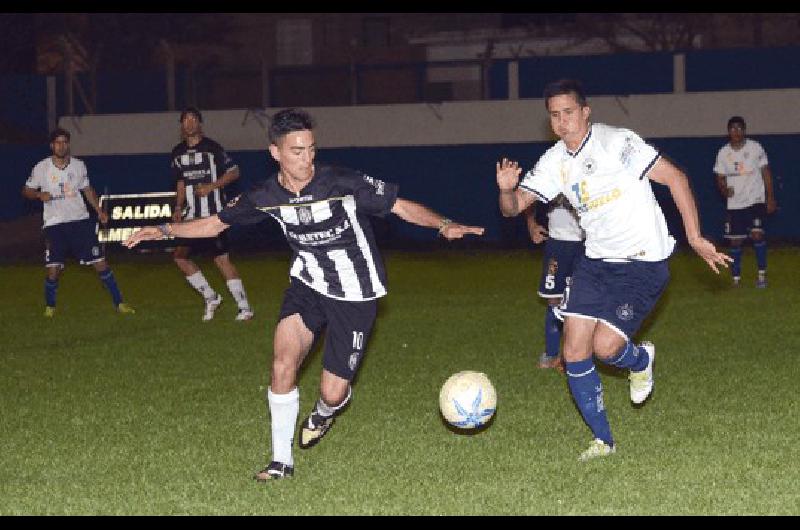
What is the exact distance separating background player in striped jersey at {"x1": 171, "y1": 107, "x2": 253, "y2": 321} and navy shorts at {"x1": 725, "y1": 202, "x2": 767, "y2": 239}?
697cm

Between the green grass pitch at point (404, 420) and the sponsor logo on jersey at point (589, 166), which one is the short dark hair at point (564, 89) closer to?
the sponsor logo on jersey at point (589, 166)

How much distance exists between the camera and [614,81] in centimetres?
2883

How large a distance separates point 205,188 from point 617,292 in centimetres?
796

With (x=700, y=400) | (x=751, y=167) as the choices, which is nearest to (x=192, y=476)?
(x=700, y=400)

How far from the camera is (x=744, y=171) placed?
18.1 m

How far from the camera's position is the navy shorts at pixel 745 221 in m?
18.2

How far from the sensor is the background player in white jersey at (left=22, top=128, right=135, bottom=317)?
640 inches

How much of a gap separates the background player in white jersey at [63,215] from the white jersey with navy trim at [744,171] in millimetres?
8245

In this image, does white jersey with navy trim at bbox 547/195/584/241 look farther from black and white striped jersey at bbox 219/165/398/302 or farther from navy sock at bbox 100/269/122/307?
navy sock at bbox 100/269/122/307

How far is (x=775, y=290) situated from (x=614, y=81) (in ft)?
41.4

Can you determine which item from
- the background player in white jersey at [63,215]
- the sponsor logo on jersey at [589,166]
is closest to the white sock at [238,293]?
the background player in white jersey at [63,215]

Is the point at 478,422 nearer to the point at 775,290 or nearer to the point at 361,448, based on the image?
the point at 361,448

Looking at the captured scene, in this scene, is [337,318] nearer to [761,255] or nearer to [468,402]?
[468,402]

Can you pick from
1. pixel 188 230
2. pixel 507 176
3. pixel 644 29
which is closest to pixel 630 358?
pixel 507 176
